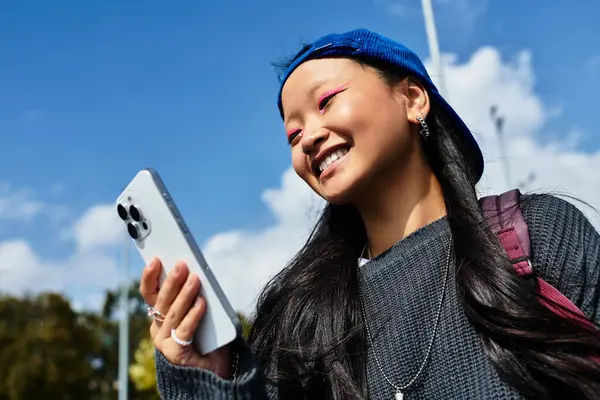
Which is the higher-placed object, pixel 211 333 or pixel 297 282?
pixel 297 282

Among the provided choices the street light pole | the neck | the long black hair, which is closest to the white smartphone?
the long black hair

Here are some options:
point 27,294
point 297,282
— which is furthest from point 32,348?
point 297,282

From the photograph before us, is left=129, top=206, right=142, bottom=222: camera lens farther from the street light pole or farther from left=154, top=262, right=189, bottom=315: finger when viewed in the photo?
the street light pole

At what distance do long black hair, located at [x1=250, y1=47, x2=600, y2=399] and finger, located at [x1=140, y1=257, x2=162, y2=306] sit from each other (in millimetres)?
613

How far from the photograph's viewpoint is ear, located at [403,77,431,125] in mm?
2414

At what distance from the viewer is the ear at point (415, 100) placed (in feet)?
7.92

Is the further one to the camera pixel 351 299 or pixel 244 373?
pixel 351 299

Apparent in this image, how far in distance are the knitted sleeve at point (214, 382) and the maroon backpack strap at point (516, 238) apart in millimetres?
797

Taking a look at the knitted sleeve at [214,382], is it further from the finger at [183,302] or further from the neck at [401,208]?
the neck at [401,208]

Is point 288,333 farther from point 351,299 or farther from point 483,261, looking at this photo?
point 483,261

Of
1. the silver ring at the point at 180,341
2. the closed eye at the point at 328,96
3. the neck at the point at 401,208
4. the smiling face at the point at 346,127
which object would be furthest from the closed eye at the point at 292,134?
the silver ring at the point at 180,341

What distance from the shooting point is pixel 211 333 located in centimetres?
171

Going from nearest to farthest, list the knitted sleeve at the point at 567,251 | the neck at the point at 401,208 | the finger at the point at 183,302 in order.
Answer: the finger at the point at 183,302 < the knitted sleeve at the point at 567,251 < the neck at the point at 401,208

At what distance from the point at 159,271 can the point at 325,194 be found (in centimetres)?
70
